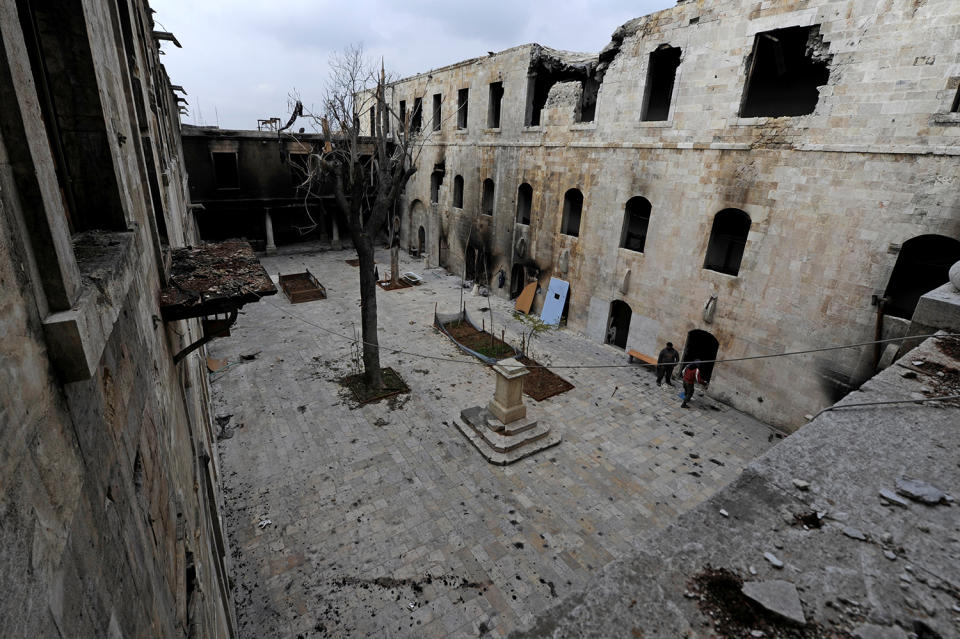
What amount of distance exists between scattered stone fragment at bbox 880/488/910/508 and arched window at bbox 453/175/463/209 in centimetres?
1935

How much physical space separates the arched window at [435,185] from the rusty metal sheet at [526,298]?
339 inches

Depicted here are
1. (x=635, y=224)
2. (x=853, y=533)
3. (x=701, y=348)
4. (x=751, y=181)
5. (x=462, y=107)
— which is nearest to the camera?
(x=853, y=533)

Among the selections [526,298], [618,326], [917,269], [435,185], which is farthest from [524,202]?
[917,269]

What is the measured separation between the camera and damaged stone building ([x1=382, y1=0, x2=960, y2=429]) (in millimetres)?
8586

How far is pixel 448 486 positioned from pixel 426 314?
9.24 meters

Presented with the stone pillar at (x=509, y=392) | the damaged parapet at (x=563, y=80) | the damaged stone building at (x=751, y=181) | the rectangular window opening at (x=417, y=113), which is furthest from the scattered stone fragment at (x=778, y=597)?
the rectangular window opening at (x=417, y=113)

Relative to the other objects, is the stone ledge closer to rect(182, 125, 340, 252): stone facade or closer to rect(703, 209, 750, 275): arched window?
rect(703, 209, 750, 275): arched window

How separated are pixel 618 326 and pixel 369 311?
26.7 ft

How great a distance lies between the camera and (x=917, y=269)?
29.7 ft

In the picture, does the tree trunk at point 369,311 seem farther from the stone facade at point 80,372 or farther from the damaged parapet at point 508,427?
the stone facade at point 80,372

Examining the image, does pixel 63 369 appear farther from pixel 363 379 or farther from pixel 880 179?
pixel 880 179

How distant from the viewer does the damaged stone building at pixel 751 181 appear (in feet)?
28.2

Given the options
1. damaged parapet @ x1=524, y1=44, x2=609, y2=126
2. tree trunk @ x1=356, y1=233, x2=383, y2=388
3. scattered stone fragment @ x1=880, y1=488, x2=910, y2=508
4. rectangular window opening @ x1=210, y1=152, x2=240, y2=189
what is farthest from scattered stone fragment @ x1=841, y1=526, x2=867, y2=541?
rectangular window opening @ x1=210, y1=152, x2=240, y2=189

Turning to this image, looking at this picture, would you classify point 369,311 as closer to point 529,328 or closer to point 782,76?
point 529,328
